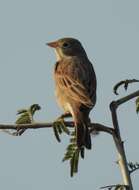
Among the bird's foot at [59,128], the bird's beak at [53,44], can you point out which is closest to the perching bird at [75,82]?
the bird's beak at [53,44]

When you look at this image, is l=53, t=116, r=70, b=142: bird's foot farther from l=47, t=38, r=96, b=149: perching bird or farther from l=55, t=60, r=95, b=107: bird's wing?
l=55, t=60, r=95, b=107: bird's wing

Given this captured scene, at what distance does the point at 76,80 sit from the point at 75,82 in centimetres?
10

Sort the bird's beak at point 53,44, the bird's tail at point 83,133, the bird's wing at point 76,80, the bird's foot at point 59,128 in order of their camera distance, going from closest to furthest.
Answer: the bird's foot at point 59,128 → the bird's tail at point 83,133 → the bird's wing at point 76,80 → the bird's beak at point 53,44

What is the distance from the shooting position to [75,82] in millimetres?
6605

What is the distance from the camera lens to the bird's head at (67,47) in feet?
29.8

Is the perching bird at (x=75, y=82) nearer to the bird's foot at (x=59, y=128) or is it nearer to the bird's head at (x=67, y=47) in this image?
the bird's head at (x=67, y=47)

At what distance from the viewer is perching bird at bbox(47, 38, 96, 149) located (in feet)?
17.8

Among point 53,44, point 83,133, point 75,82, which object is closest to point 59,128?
point 83,133

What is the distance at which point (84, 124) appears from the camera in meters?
4.95

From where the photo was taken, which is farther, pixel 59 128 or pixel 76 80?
pixel 76 80

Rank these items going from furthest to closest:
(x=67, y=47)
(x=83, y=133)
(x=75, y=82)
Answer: (x=67, y=47), (x=75, y=82), (x=83, y=133)

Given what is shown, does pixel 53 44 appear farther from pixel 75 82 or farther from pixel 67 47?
pixel 75 82

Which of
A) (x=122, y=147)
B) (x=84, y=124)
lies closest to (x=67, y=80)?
(x=84, y=124)

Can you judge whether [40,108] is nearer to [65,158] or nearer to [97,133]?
[97,133]
